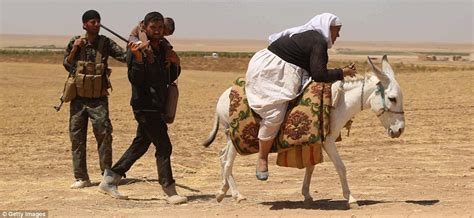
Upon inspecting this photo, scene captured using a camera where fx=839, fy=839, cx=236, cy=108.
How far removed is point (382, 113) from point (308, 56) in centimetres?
107

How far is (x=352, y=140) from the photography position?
16.8 m

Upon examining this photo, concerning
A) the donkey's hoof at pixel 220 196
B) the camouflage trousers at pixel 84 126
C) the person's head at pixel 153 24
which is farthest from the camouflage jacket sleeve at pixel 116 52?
the donkey's hoof at pixel 220 196

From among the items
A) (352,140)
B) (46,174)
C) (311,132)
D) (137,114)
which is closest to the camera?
(311,132)

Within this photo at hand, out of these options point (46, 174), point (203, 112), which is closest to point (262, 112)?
point (46, 174)

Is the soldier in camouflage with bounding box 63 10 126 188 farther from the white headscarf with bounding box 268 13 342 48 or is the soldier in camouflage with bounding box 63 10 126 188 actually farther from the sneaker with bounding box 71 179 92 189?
the white headscarf with bounding box 268 13 342 48

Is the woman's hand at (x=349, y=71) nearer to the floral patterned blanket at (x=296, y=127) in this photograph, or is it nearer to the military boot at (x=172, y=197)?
the floral patterned blanket at (x=296, y=127)

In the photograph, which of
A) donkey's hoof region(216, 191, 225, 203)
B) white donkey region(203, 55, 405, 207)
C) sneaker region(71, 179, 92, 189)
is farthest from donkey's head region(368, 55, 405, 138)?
sneaker region(71, 179, 92, 189)

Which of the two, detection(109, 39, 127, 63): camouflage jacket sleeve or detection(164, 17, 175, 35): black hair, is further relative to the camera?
detection(109, 39, 127, 63): camouflage jacket sleeve

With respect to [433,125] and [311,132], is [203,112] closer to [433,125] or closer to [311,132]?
[433,125]

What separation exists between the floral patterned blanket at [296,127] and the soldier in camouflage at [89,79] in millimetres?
2353

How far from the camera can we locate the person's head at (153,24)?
384 inches

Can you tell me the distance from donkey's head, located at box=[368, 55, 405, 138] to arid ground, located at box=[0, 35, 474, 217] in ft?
2.95

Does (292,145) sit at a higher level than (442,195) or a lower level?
higher

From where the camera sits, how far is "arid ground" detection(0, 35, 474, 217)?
9547 mm
